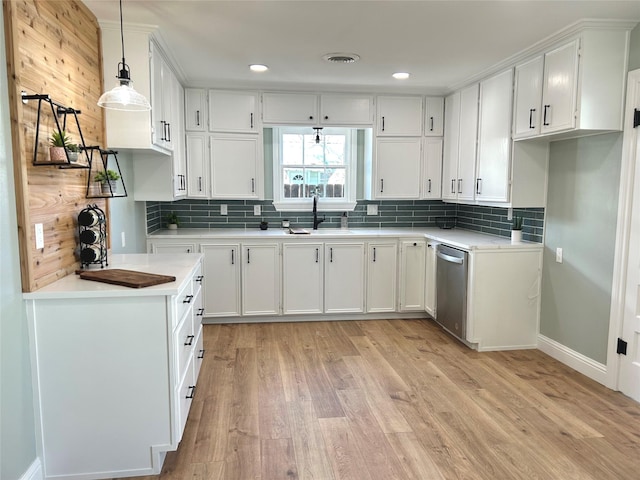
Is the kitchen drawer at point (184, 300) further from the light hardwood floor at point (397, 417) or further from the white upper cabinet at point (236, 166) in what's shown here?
the white upper cabinet at point (236, 166)

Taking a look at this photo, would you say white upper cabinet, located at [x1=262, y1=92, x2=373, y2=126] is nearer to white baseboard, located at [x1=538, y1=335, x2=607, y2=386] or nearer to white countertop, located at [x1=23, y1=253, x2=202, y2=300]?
white countertop, located at [x1=23, y1=253, x2=202, y2=300]

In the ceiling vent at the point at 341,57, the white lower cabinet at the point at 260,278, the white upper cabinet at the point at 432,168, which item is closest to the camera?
the ceiling vent at the point at 341,57

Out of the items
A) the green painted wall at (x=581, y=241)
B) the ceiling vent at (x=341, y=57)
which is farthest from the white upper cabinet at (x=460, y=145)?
the ceiling vent at (x=341, y=57)

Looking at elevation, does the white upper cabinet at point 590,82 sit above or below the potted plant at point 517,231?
above

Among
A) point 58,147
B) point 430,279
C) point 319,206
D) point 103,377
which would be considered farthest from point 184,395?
point 319,206

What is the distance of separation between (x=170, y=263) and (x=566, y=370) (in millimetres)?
3015

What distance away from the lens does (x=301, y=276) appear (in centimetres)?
469

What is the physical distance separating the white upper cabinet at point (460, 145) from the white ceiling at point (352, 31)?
0.33 metres

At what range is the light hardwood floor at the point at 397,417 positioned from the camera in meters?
2.33

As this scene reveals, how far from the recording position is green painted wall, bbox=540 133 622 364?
3.26 meters

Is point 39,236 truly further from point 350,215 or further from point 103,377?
point 350,215

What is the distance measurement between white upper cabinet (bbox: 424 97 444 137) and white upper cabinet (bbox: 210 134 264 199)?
71.9 inches

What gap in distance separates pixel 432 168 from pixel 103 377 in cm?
400

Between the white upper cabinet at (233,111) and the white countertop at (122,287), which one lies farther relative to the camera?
the white upper cabinet at (233,111)
